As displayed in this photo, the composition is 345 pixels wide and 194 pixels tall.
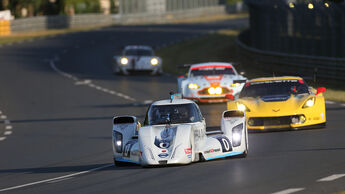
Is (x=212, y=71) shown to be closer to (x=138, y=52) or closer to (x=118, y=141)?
(x=118, y=141)

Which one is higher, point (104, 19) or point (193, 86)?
point (193, 86)

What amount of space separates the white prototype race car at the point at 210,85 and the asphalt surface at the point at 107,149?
43 cm

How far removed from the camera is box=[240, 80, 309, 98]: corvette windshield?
19.6m

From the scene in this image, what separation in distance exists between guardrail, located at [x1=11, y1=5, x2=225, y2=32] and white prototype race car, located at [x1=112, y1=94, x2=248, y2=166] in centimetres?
6285

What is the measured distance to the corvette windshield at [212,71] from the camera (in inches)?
1088

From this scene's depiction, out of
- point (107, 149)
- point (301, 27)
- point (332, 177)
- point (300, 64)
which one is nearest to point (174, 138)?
point (332, 177)

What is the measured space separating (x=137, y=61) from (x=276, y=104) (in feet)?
75.4

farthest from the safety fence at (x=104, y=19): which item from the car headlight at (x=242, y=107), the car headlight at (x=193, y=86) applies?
the car headlight at (x=242, y=107)

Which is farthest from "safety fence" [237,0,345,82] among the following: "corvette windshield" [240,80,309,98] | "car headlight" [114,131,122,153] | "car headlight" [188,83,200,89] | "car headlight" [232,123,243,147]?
"car headlight" [114,131,122,153]

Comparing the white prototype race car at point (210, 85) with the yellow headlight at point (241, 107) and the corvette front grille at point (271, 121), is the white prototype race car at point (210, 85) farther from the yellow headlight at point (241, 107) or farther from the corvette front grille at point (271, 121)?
the corvette front grille at point (271, 121)

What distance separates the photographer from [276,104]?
1862cm

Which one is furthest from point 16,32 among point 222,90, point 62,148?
point 62,148

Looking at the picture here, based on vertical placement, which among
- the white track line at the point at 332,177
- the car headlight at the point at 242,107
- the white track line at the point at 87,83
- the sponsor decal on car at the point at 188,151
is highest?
the white track line at the point at 332,177

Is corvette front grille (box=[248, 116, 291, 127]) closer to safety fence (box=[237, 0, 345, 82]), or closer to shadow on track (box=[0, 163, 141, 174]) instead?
shadow on track (box=[0, 163, 141, 174])
